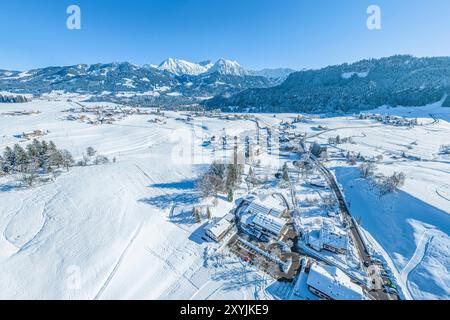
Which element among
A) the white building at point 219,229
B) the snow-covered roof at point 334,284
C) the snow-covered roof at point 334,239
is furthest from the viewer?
the white building at point 219,229

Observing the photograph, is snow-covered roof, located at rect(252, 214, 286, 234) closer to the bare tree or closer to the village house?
the village house

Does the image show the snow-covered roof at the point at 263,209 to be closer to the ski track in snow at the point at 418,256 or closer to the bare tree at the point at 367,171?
the ski track in snow at the point at 418,256

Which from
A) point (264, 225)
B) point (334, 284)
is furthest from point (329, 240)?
point (264, 225)

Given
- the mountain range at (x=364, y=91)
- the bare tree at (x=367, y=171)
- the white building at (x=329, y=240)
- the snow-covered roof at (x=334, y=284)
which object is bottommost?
the snow-covered roof at (x=334, y=284)

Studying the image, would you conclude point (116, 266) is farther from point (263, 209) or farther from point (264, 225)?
point (263, 209)

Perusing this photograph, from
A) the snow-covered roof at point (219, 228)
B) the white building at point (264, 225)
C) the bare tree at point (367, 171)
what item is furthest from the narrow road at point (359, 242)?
the snow-covered roof at point (219, 228)
